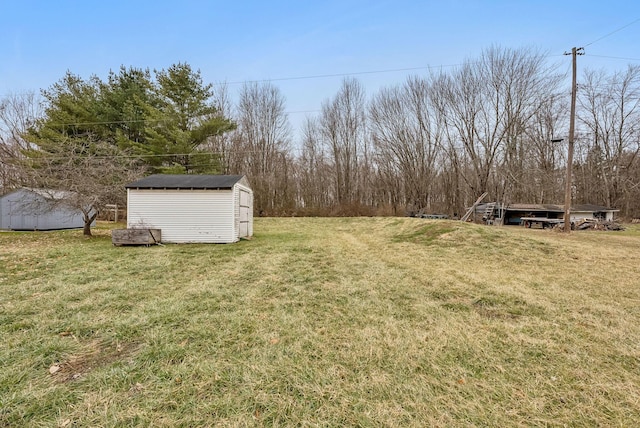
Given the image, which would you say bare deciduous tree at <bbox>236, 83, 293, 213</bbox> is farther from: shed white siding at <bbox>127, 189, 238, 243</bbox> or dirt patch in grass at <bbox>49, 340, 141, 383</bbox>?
dirt patch in grass at <bbox>49, 340, 141, 383</bbox>

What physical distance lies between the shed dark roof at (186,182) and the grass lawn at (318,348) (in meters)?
4.53

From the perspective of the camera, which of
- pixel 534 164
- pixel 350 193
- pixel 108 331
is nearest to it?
pixel 108 331

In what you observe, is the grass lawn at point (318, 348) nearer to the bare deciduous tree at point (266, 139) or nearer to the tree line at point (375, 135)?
the tree line at point (375, 135)

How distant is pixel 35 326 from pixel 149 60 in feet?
80.9

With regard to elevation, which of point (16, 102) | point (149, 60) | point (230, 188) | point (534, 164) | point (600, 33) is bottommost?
point (230, 188)

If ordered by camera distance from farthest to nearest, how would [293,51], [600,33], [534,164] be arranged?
[534,164], [293,51], [600,33]

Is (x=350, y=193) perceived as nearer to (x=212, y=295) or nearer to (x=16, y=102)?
(x=212, y=295)

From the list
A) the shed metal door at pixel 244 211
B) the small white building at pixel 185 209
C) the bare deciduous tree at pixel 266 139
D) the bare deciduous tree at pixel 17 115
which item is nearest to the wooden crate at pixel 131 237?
the small white building at pixel 185 209

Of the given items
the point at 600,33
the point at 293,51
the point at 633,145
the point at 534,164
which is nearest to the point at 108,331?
the point at 293,51

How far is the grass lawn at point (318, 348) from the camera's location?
176cm

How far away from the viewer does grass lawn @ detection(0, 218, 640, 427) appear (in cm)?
176

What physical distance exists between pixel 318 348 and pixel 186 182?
9189mm

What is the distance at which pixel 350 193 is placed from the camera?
27.2 meters

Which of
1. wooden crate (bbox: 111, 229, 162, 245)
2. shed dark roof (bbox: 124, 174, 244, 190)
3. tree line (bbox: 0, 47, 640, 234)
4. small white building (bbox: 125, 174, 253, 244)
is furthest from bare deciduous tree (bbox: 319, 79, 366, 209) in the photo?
wooden crate (bbox: 111, 229, 162, 245)
